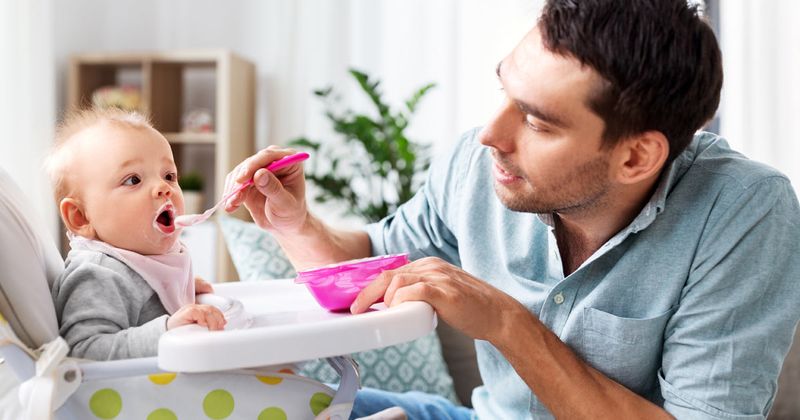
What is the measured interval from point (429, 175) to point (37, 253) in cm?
82

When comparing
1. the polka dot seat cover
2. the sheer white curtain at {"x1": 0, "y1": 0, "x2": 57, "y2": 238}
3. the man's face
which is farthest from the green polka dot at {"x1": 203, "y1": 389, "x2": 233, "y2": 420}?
the sheer white curtain at {"x1": 0, "y1": 0, "x2": 57, "y2": 238}

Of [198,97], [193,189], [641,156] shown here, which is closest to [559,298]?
[641,156]

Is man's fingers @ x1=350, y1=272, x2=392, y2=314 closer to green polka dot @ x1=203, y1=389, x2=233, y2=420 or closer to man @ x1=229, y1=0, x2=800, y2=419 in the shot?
man @ x1=229, y1=0, x2=800, y2=419

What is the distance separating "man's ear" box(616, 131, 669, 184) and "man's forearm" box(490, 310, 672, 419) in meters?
0.25

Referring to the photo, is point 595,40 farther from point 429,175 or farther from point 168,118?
point 168,118

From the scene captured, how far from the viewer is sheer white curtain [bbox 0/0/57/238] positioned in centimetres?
335

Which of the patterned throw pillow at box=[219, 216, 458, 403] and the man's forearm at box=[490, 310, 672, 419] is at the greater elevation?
the man's forearm at box=[490, 310, 672, 419]

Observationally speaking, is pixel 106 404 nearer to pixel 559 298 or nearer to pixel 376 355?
pixel 559 298

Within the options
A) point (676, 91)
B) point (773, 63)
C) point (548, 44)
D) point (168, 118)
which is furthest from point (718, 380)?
point (168, 118)

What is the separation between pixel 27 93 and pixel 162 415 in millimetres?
2975

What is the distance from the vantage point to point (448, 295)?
104 centimetres

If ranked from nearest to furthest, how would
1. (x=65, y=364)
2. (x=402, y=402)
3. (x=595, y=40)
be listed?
(x=65, y=364), (x=595, y=40), (x=402, y=402)

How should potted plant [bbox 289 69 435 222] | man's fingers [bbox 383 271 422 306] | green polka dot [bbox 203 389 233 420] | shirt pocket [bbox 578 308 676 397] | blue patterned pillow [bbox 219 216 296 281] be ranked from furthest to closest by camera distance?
potted plant [bbox 289 69 435 222] < blue patterned pillow [bbox 219 216 296 281] < shirt pocket [bbox 578 308 676 397] < man's fingers [bbox 383 271 422 306] < green polka dot [bbox 203 389 233 420]

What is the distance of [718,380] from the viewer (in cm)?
114
